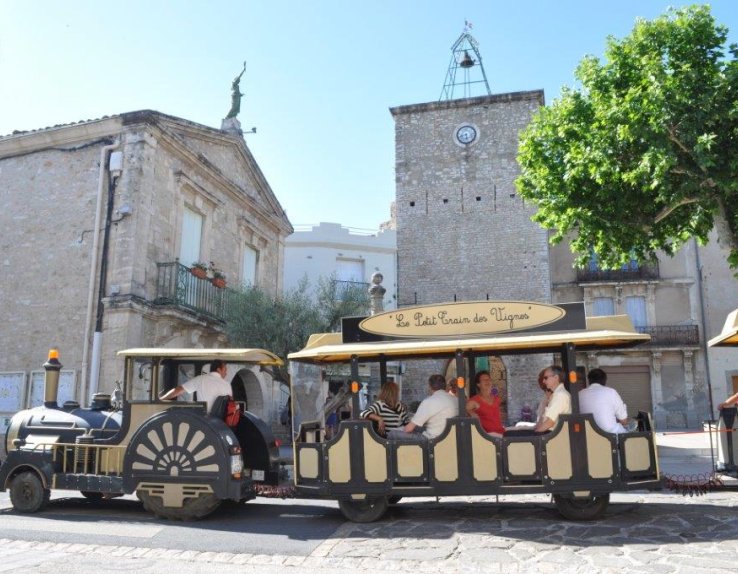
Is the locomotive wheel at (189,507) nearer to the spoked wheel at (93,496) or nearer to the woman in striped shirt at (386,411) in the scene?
the spoked wheel at (93,496)

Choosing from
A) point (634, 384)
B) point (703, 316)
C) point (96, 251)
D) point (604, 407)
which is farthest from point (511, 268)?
point (604, 407)

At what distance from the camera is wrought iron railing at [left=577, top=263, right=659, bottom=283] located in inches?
1096

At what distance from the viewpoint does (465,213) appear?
27.1 m

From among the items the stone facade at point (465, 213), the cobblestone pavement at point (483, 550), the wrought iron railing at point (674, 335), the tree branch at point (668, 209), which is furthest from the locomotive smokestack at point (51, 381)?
the wrought iron railing at point (674, 335)

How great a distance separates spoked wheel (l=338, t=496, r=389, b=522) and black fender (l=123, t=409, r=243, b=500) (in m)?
1.19

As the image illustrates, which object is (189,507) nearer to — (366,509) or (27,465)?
(366,509)

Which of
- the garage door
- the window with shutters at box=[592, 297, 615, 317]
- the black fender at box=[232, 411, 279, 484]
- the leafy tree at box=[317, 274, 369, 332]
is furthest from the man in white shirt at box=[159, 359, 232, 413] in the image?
the window with shutters at box=[592, 297, 615, 317]

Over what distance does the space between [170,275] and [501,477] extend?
9.90m

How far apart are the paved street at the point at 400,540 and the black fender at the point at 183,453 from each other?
451 mm

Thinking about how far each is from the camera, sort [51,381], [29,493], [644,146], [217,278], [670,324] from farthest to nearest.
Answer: [670,324]
[217,278]
[644,146]
[51,381]
[29,493]

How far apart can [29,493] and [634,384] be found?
2449cm

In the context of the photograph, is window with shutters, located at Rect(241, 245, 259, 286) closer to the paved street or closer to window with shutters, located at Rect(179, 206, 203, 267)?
window with shutters, located at Rect(179, 206, 203, 267)

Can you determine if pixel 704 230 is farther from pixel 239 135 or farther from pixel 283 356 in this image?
pixel 239 135

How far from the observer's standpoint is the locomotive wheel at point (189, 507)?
7066mm
